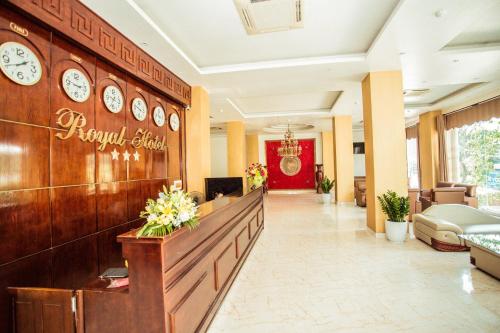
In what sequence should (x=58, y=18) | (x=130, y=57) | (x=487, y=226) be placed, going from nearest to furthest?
(x=58, y=18), (x=130, y=57), (x=487, y=226)

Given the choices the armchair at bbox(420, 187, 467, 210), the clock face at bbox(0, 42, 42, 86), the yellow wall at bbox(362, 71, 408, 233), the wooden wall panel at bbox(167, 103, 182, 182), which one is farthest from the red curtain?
the clock face at bbox(0, 42, 42, 86)

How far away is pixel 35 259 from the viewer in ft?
7.43

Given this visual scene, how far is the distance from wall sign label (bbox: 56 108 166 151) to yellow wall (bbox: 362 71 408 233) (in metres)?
4.13

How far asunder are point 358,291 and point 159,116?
4.00m

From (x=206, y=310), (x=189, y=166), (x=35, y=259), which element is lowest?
(x=206, y=310)

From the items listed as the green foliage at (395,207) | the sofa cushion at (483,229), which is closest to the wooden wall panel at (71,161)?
the green foliage at (395,207)

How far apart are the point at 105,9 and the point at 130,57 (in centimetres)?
74

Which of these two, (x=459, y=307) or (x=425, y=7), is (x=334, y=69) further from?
(x=459, y=307)

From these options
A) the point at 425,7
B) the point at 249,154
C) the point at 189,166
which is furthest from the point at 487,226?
the point at 249,154

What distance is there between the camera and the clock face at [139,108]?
380cm

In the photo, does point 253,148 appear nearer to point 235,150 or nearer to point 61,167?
point 235,150

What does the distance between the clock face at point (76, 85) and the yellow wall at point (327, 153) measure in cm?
1096

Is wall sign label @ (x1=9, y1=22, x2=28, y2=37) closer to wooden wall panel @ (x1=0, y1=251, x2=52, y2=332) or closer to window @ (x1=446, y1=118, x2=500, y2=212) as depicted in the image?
wooden wall panel @ (x1=0, y1=251, x2=52, y2=332)

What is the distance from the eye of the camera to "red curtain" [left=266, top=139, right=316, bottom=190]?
13953mm
